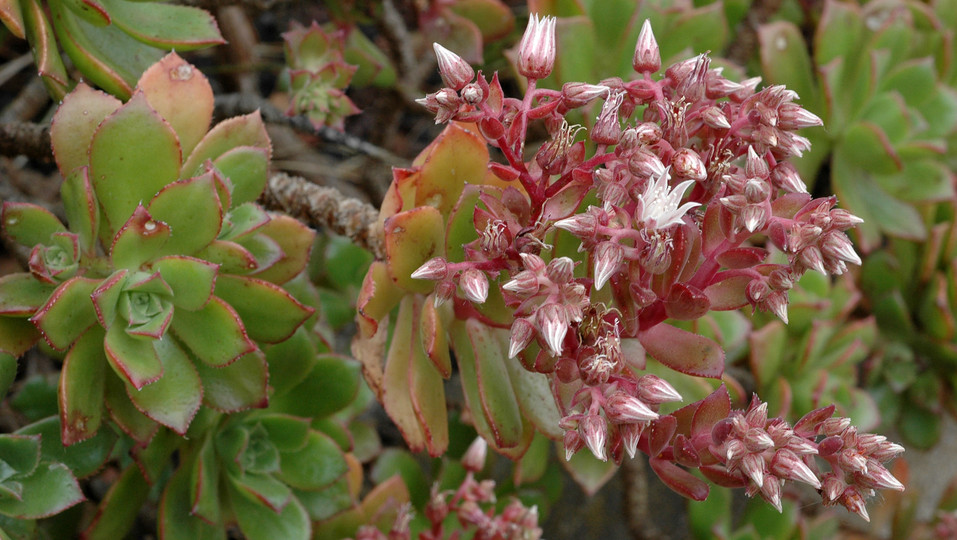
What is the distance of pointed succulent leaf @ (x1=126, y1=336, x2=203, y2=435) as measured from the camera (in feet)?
3.62

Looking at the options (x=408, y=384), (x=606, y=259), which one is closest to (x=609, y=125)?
(x=606, y=259)

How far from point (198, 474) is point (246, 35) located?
136 cm

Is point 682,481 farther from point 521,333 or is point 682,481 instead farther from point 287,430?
point 287,430

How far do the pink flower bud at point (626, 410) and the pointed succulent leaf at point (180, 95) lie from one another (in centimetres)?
81

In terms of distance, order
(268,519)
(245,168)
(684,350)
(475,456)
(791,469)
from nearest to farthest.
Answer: (791,469), (684,350), (245,168), (268,519), (475,456)

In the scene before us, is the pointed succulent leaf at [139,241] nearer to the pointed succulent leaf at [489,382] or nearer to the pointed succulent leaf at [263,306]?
the pointed succulent leaf at [263,306]

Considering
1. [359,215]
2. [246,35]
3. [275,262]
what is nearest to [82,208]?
[275,262]

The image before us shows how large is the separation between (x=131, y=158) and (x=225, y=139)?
16cm

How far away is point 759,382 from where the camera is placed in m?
1.86

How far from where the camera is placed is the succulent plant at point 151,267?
1.10 m

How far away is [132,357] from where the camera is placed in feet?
3.59

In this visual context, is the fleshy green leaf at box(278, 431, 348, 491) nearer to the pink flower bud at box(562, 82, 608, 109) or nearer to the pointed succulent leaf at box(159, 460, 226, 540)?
the pointed succulent leaf at box(159, 460, 226, 540)

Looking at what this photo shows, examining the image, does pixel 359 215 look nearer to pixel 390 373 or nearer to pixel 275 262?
pixel 275 262

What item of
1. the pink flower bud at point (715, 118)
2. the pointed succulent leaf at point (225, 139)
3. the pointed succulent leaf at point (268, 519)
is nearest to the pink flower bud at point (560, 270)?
the pink flower bud at point (715, 118)
